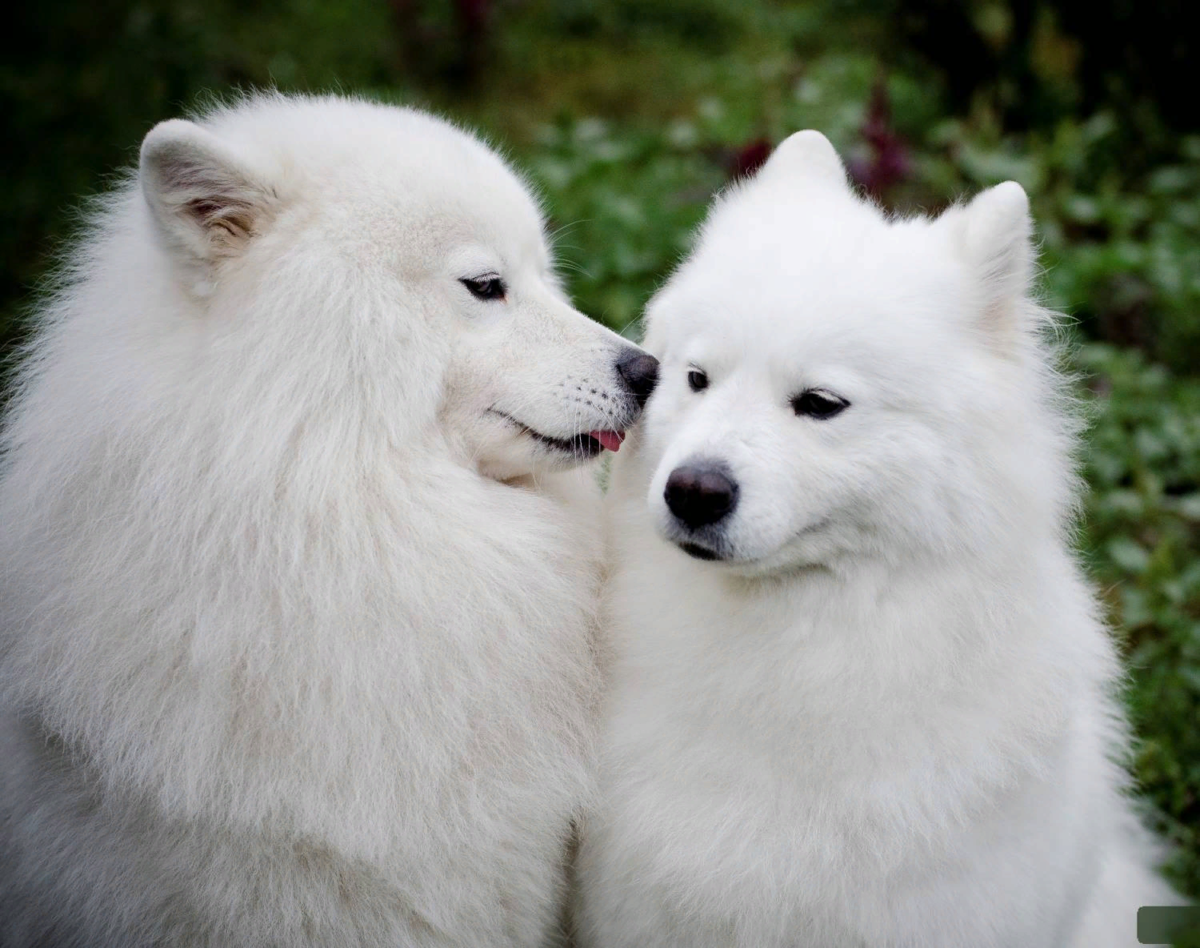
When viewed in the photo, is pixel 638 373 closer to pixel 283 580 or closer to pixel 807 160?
pixel 807 160

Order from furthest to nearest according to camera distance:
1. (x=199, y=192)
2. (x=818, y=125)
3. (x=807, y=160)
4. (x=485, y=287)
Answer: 1. (x=818, y=125)
2. (x=807, y=160)
3. (x=485, y=287)
4. (x=199, y=192)

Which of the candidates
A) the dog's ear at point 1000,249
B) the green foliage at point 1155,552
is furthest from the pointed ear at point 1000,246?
the green foliage at point 1155,552

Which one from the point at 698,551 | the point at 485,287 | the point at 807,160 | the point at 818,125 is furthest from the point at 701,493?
the point at 818,125

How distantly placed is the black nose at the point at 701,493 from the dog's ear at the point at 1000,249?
781 mm

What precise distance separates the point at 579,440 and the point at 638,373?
223mm

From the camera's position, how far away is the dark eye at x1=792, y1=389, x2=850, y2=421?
2.43 meters

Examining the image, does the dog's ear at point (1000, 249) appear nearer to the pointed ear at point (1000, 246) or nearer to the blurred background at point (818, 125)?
the pointed ear at point (1000, 246)

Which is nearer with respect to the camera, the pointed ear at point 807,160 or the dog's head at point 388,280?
the dog's head at point 388,280

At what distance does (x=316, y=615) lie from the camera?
242 centimetres

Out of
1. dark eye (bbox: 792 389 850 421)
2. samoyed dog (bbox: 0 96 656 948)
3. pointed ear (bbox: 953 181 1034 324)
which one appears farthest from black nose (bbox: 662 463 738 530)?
pointed ear (bbox: 953 181 1034 324)

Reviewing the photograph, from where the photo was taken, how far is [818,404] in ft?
8.06

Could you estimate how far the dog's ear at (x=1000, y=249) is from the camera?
8.15 ft

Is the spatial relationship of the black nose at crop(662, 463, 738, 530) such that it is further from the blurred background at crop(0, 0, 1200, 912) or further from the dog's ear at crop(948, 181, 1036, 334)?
the blurred background at crop(0, 0, 1200, 912)

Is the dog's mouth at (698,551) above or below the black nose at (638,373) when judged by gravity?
below
